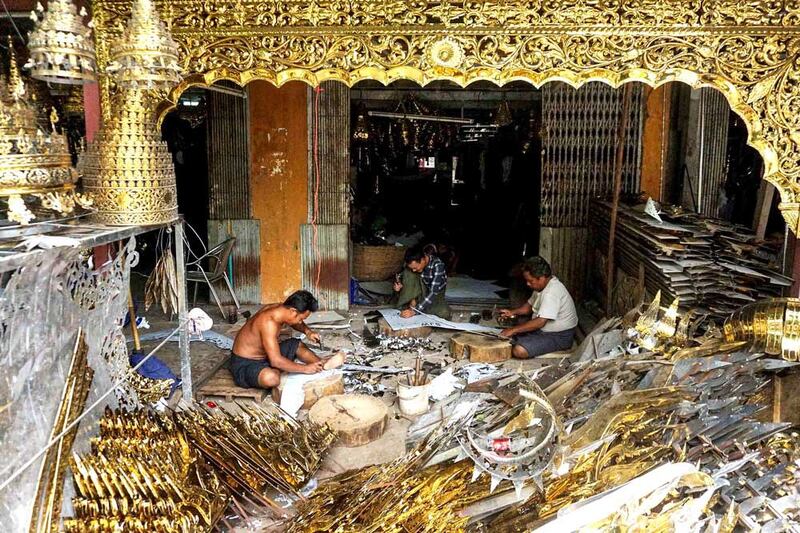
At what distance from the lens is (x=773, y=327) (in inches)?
174

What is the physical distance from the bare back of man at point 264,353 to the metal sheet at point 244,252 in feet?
10.3

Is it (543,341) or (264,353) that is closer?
(264,353)

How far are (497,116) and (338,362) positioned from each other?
230 inches

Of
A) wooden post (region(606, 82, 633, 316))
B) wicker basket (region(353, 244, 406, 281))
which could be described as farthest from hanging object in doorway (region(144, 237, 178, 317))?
wicker basket (region(353, 244, 406, 281))

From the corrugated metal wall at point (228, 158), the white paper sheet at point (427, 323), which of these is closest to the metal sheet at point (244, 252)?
the corrugated metal wall at point (228, 158)

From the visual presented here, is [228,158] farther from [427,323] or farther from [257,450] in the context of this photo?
[257,450]

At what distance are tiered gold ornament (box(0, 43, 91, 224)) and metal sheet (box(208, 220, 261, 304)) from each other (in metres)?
5.25

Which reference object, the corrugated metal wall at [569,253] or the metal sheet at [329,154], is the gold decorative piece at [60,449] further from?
the corrugated metal wall at [569,253]

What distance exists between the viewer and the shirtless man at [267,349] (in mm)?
5871

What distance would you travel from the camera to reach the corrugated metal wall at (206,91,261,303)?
876 cm

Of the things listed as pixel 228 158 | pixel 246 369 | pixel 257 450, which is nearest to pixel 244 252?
pixel 228 158

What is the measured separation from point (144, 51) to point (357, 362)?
4091mm

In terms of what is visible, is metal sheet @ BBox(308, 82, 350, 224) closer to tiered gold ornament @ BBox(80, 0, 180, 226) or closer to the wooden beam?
tiered gold ornament @ BBox(80, 0, 180, 226)

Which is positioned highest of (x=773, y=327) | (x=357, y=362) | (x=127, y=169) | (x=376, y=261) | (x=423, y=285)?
(x=127, y=169)
